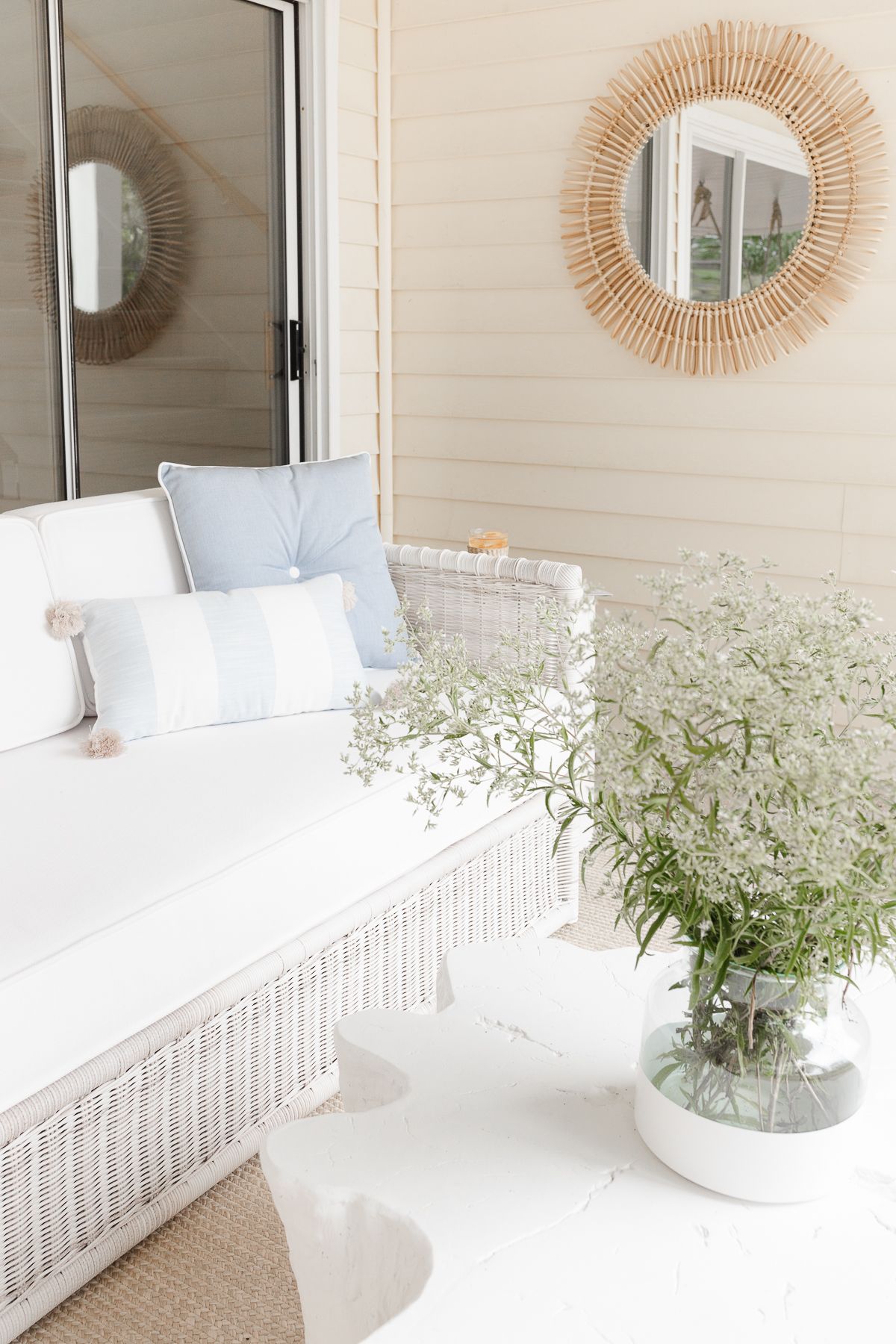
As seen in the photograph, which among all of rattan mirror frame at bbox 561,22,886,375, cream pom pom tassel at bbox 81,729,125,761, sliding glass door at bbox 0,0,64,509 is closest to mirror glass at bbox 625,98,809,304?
rattan mirror frame at bbox 561,22,886,375

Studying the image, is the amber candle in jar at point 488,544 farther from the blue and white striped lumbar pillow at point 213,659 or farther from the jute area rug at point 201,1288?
the jute area rug at point 201,1288

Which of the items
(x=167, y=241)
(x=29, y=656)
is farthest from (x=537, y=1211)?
(x=167, y=241)

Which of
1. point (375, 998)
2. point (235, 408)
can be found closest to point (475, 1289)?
point (375, 998)

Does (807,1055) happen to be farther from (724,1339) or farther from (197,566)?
(197,566)

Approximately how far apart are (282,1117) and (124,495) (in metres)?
1.35

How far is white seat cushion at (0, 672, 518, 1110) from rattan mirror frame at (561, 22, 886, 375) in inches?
64.7

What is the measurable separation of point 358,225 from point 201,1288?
3.06 m

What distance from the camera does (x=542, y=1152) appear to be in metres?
1.25

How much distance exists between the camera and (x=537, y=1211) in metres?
1.17

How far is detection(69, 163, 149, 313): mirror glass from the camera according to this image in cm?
311

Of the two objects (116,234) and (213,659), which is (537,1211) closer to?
(213,659)

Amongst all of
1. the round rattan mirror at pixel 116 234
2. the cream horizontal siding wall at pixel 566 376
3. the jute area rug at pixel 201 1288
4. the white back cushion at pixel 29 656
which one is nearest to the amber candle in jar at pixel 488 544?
the cream horizontal siding wall at pixel 566 376

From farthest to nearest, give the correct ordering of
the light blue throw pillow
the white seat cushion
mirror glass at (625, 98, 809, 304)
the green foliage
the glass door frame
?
1. the glass door frame
2. mirror glass at (625, 98, 809, 304)
3. the light blue throw pillow
4. the white seat cushion
5. the green foliage

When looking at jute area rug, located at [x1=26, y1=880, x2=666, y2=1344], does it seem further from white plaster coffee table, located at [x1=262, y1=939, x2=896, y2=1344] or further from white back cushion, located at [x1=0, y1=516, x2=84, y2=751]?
white back cushion, located at [x1=0, y1=516, x2=84, y2=751]
